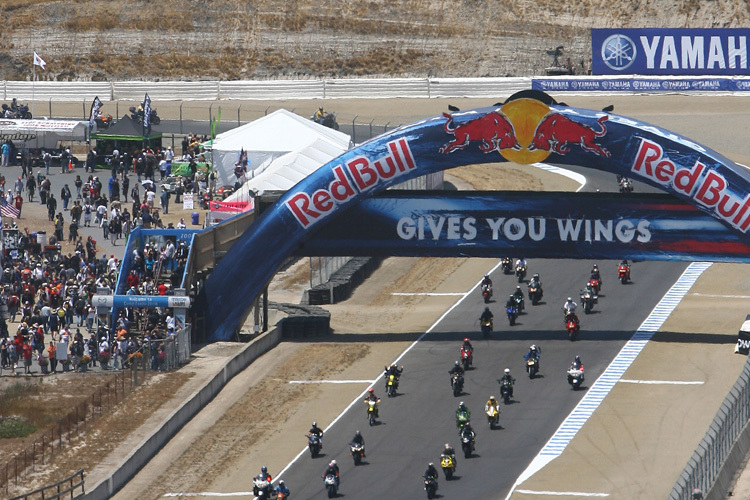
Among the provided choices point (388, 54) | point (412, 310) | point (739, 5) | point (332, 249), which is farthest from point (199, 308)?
point (739, 5)

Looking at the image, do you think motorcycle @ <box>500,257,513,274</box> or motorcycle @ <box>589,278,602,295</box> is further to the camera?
motorcycle @ <box>500,257,513,274</box>

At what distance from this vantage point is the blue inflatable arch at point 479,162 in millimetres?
39031

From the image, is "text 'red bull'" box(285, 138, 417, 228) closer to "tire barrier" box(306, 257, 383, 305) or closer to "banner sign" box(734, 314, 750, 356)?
"tire barrier" box(306, 257, 383, 305)

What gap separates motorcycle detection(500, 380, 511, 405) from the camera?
3656cm

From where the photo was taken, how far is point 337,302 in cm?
4822

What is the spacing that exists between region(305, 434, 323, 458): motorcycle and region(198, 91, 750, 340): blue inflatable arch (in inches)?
380

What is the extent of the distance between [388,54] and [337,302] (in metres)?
45.6

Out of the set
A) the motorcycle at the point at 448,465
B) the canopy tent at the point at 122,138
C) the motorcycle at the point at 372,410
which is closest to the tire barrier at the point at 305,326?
the motorcycle at the point at 372,410

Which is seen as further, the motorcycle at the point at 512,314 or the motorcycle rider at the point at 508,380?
the motorcycle at the point at 512,314

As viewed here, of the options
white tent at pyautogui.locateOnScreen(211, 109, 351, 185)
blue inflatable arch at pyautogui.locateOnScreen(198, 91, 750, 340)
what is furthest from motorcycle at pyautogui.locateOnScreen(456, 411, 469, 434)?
white tent at pyautogui.locateOnScreen(211, 109, 351, 185)

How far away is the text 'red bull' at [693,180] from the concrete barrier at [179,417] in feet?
41.2

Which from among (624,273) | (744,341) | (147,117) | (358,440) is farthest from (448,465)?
(147,117)

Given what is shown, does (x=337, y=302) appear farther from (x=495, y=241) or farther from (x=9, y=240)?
(x=9, y=240)

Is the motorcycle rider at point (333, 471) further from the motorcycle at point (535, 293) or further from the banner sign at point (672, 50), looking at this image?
the banner sign at point (672, 50)
